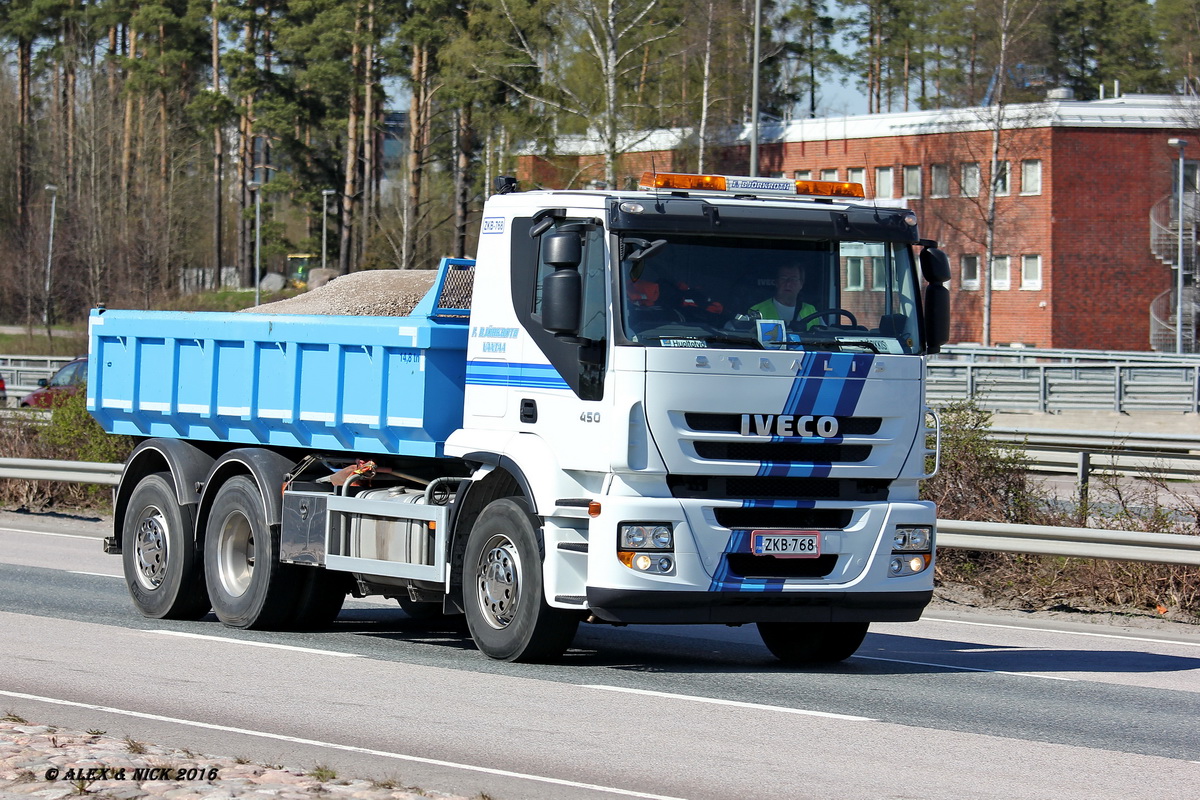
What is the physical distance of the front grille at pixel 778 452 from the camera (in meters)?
9.33

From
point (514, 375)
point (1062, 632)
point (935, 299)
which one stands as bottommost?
point (1062, 632)

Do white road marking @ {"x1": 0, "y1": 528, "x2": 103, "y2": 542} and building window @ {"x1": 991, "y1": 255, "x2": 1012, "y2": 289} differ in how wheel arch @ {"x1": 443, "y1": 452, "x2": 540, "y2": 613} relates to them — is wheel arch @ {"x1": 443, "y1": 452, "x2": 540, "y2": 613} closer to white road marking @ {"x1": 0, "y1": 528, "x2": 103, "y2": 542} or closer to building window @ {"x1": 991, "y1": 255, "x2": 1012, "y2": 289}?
white road marking @ {"x1": 0, "y1": 528, "x2": 103, "y2": 542}

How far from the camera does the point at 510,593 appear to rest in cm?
989

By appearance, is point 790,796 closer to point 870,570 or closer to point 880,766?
point 880,766

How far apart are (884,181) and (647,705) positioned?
58.5 meters

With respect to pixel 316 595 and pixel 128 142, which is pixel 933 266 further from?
pixel 128 142

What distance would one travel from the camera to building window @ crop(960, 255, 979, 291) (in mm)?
62469

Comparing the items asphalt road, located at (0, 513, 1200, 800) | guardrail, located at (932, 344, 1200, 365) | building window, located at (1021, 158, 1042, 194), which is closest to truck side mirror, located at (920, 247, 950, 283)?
asphalt road, located at (0, 513, 1200, 800)

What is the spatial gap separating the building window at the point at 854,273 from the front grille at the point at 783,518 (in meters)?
1.31

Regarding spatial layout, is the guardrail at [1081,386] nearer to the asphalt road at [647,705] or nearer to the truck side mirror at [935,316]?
the asphalt road at [647,705]

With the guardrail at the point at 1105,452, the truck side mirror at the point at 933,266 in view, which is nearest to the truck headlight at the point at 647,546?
the truck side mirror at the point at 933,266

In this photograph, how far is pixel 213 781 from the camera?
6594 millimetres

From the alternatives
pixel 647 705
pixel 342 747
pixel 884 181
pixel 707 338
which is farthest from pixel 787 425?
pixel 884 181

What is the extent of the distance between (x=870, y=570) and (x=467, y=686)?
Result: 240cm
